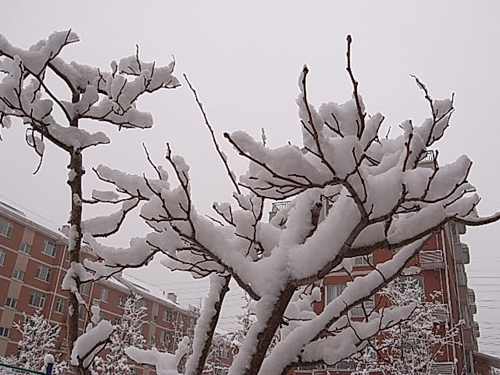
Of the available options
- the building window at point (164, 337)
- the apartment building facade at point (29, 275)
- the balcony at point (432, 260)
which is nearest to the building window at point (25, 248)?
the apartment building facade at point (29, 275)

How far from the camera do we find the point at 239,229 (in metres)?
1.37

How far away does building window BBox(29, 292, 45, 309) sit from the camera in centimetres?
2461

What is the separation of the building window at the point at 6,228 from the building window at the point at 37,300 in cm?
382

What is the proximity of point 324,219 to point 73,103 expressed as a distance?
1.42m

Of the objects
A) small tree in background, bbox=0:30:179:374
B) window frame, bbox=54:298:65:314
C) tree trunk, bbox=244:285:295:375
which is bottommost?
tree trunk, bbox=244:285:295:375

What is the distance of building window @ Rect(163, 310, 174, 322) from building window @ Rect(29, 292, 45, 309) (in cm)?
1084

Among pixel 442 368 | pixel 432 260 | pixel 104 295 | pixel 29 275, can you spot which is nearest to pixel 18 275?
pixel 29 275

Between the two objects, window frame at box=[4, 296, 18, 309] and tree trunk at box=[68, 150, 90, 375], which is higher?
window frame at box=[4, 296, 18, 309]

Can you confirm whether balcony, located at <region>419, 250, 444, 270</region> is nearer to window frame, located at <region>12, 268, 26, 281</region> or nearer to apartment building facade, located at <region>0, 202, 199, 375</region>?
apartment building facade, located at <region>0, 202, 199, 375</region>

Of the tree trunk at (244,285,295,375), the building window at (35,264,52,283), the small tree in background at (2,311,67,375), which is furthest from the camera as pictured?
the building window at (35,264,52,283)

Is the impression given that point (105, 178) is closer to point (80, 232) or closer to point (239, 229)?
point (80, 232)

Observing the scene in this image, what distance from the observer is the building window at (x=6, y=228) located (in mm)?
23609

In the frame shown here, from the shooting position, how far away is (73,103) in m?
2.02

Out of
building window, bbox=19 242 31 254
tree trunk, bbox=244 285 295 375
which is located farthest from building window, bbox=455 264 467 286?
building window, bbox=19 242 31 254
